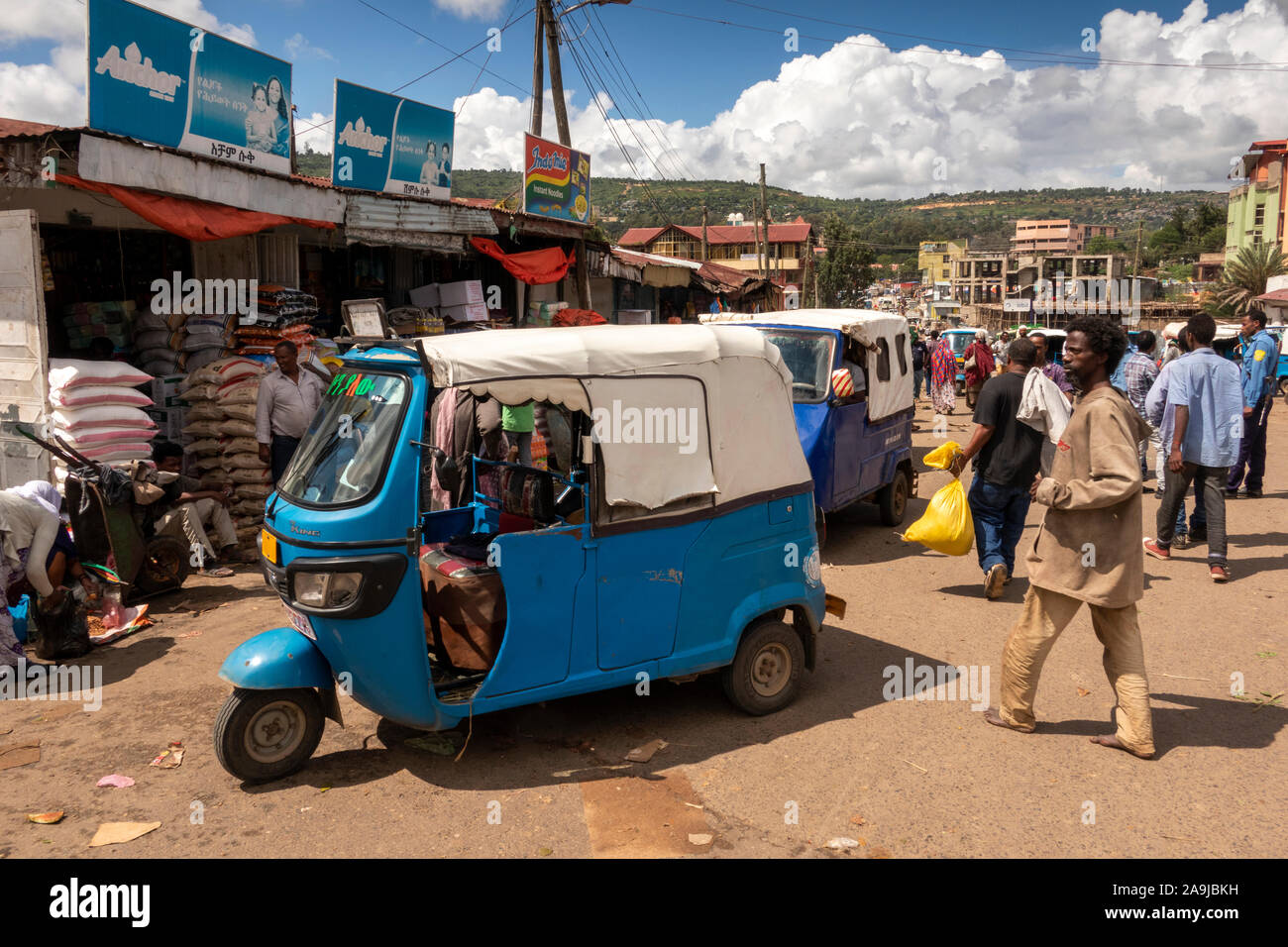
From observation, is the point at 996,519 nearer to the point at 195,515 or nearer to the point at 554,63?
the point at 195,515

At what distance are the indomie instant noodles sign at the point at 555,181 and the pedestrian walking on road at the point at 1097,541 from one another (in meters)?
10.6

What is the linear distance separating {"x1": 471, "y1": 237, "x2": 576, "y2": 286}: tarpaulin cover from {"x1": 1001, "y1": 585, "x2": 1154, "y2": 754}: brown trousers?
32.1ft

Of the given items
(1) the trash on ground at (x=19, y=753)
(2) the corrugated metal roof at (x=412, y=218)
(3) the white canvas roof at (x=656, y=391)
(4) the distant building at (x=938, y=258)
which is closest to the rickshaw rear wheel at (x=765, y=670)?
(3) the white canvas roof at (x=656, y=391)

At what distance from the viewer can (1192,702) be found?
524 cm

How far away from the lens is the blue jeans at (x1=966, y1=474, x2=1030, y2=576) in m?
7.23

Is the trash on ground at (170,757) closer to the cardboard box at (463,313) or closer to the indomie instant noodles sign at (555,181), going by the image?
the cardboard box at (463,313)

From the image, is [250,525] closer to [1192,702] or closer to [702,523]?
[702,523]

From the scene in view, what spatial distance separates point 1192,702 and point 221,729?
17.3 ft

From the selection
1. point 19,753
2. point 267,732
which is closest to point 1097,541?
point 267,732

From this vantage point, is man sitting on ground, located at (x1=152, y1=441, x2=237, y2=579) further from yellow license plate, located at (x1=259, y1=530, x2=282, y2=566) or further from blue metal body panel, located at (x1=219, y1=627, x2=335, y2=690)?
blue metal body panel, located at (x1=219, y1=627, x2=335, y2=690)

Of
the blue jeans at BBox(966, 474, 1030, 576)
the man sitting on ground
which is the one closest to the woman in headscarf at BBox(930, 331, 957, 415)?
the blue jeans at BBox(966, 474, 1030, 576)

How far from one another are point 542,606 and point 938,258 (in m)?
126

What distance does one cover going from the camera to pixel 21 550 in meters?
5.76

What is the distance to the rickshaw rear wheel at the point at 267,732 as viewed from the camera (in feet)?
13.3
